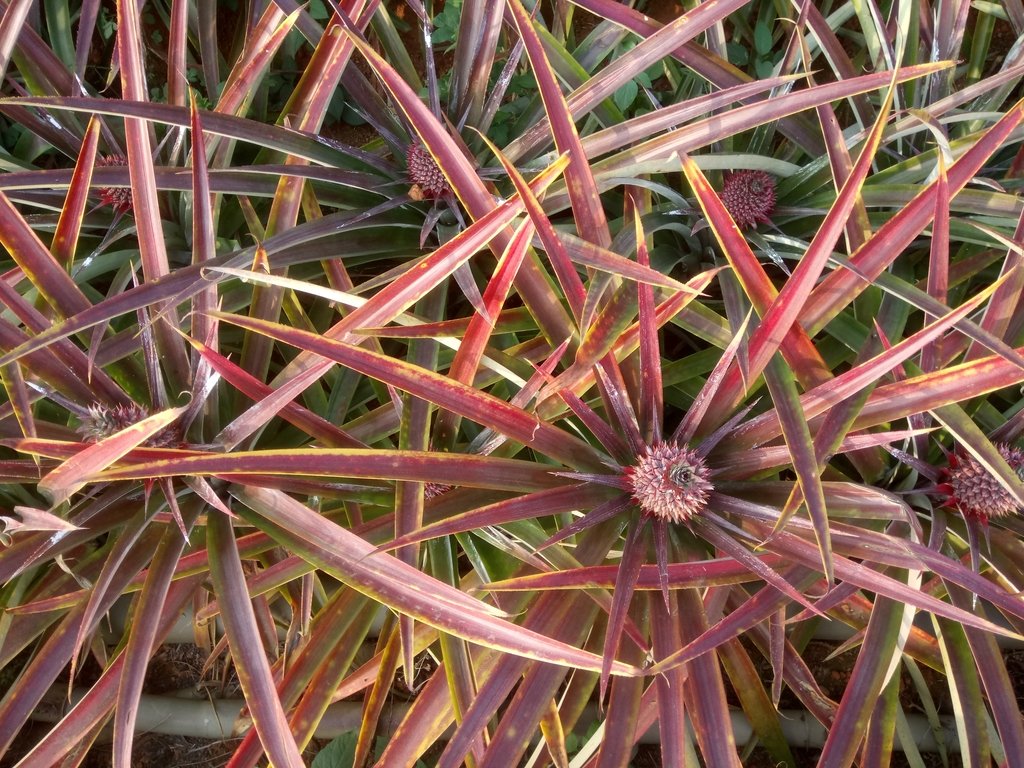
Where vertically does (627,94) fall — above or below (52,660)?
above

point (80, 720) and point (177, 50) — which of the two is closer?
point (80, 720)

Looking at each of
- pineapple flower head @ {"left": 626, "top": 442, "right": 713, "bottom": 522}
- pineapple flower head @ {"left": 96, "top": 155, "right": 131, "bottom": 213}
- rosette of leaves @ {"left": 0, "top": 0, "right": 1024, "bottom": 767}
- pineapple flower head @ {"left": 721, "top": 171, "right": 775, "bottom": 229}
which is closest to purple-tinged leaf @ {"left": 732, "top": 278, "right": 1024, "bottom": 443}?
rosette of leaves @ {"left": 0, "top": 0, "right": 1024, "bottom": 767}

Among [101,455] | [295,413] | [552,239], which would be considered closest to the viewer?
[101,455]

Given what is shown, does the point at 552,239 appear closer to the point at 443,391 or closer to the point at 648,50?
the point at 443,391

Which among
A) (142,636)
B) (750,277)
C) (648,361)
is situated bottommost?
(142,636)

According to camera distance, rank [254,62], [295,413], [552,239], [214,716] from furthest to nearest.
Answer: [214,716] < [254,62] < [295,413] < [552,239]

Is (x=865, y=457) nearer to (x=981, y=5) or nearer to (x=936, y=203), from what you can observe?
(x=936, y=203)

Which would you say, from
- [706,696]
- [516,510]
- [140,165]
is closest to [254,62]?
[140,165]
